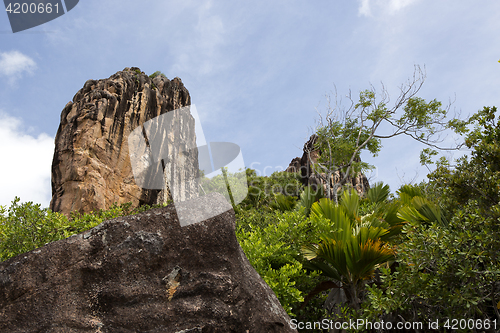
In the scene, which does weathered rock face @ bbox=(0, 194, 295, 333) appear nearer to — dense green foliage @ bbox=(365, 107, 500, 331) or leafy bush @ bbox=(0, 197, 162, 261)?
dense green foliage @ bbox=(365, 107, 500, 331)

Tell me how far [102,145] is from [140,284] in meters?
13.4

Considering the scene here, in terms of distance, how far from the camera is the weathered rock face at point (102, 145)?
13.5 meters

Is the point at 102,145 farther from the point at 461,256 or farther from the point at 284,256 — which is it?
the point at 461,256

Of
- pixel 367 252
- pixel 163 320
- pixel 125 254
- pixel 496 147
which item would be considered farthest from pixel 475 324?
pixel 125 254

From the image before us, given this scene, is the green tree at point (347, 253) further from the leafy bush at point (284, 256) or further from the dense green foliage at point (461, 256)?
the dense green foliage at point (461, 256)

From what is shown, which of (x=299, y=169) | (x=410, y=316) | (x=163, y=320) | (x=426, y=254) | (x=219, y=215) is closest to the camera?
(x=163, y=320)

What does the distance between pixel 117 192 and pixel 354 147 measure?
11.8 m

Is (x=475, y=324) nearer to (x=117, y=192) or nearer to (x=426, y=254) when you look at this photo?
(x=426, y=254)

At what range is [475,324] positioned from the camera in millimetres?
4105

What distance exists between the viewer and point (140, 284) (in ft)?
9.80

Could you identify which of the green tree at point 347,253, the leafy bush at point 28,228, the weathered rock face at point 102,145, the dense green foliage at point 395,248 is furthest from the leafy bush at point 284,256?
the weathered rock face at point 102,145

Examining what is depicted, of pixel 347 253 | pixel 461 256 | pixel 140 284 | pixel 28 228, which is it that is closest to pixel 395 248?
pixel 347 253

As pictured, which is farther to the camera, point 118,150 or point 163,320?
point 118,150

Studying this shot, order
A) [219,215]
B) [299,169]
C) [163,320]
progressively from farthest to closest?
[299,169] < [219,215] < [163,320]
